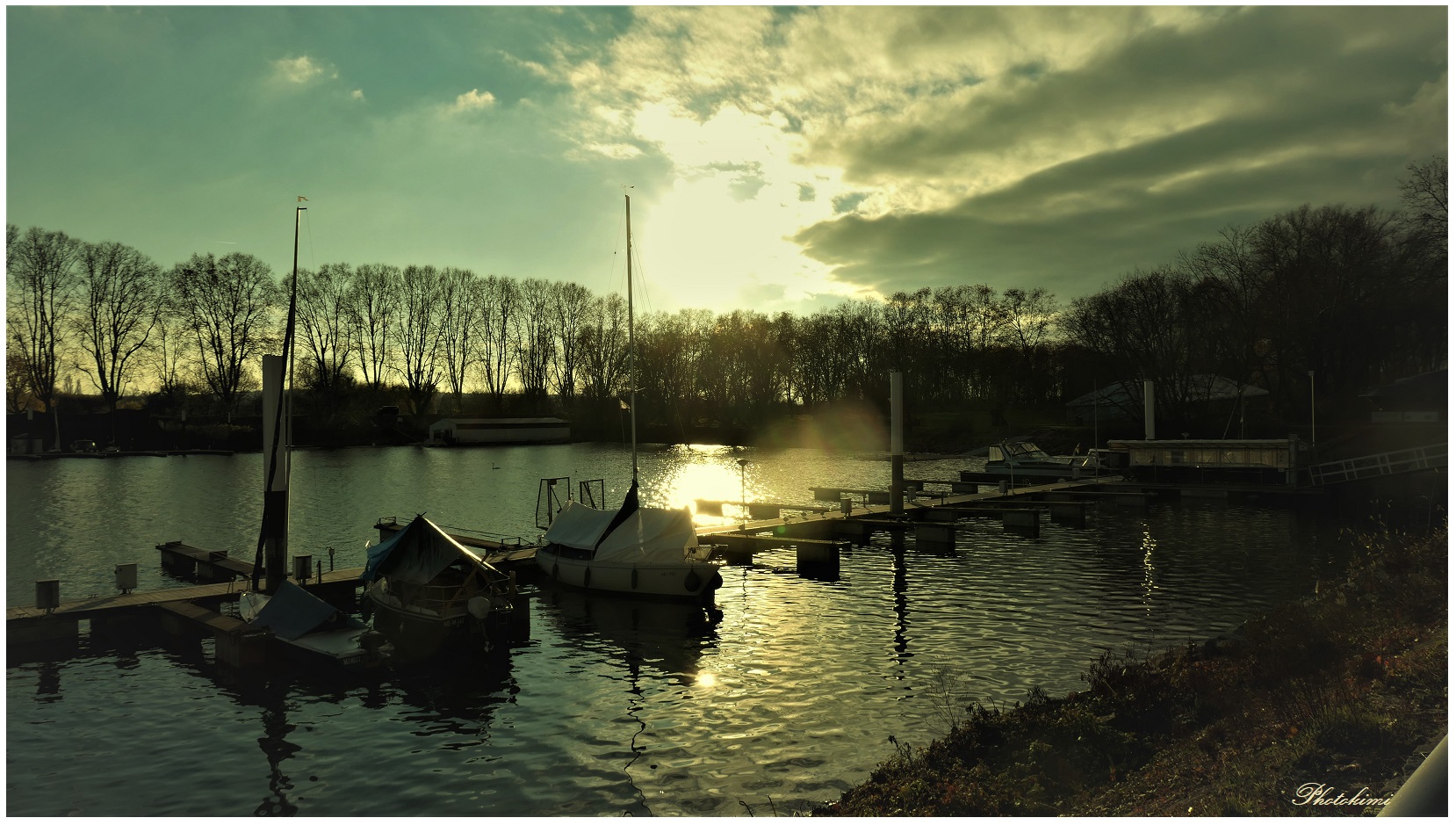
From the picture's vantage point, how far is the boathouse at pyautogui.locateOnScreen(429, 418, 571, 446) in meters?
143

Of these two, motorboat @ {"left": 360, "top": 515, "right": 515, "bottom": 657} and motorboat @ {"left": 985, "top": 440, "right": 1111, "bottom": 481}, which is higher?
motorboat @ {"left": 985, "top": 440, "right": 1111, "bottom": 481}

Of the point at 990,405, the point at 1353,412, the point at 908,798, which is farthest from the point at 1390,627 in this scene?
the point at 990,405

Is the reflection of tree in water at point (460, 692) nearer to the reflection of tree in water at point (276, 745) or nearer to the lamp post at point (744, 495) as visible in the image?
the reflection of tree in water at point (276, 745)

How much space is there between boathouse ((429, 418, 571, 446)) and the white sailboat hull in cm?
11526

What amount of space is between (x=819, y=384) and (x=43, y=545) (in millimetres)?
126095

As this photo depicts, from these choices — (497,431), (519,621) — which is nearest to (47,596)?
(519,621)

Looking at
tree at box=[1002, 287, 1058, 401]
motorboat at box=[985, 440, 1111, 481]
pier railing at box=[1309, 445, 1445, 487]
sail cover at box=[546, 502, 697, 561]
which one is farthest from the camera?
tree at box=[1002, 287, 1058, 401]

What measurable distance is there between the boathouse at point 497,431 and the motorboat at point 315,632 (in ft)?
399

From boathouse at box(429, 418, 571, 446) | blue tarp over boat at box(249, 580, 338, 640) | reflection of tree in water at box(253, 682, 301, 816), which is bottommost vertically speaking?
reflection of tree in water at box(253, 682, 301, 816)

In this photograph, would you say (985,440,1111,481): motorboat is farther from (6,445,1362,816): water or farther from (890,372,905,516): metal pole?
(6,445,1362,816): water

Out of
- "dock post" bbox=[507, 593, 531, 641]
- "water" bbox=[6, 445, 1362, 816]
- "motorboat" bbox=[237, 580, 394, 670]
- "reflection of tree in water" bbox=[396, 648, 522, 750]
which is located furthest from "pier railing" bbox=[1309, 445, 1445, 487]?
"motorboat" bbox=[237, 580, 394, 670]

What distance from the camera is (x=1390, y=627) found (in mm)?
16516

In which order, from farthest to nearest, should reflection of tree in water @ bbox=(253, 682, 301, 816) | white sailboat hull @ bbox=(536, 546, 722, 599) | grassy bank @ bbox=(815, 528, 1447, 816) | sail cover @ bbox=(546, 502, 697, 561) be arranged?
1. sail cover @ bbox=(546, 502, 697, 561)
2. white sailboat hull @ bbox=(536, 546, 722, 599)
3. reflection of tree in water @ bbox=(253, 682, 301, 816)
4. grassy bank @ bbox=(815, 528, 1447, 816)

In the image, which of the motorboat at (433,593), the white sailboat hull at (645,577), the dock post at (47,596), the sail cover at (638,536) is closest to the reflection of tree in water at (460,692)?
the motorboat at (433,593)
